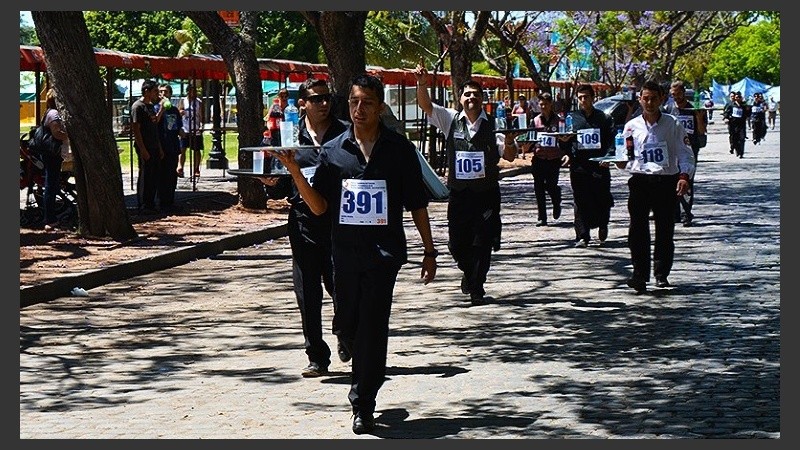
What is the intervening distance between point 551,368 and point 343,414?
1.92 meters

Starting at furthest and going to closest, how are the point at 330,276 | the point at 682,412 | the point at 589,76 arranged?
the point at 589,76
the point at 330,276
the point at 682,412

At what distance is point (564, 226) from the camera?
2030 centimetres

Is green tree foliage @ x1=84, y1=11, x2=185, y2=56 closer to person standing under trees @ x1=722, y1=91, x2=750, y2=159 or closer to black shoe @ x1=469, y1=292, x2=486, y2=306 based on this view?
person standing under trees @ x1=722, y1=91, x2=750, y2=159

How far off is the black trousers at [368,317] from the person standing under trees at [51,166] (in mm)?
10970

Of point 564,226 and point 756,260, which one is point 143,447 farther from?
point 564,226

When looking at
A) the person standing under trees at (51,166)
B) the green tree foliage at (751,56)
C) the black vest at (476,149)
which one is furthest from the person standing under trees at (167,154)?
the green tree foliage at (751,56)

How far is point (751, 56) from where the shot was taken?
12438cm

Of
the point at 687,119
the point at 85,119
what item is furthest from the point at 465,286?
the point at 687,119

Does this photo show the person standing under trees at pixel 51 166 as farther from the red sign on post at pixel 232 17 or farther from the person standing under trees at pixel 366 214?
the person standing under trees at pixel 366 214

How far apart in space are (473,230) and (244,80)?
32.2 feet

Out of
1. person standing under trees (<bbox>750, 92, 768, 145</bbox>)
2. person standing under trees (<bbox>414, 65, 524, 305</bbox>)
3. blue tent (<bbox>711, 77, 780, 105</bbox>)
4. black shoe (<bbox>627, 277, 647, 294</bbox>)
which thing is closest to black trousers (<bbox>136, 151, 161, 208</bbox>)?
person standing under trees (<bbox>414, 65, 524, 305</bbox>)

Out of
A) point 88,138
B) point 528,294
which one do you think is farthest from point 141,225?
point 528,294

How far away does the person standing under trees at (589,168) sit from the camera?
17188mm

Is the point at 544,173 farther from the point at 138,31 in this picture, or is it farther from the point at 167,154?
the point at 138,31
